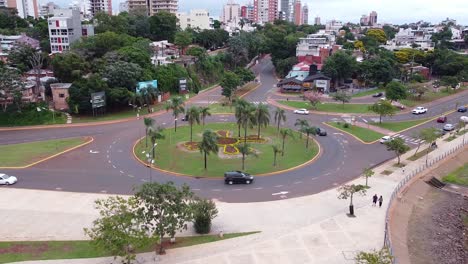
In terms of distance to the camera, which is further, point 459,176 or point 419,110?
point 419,110

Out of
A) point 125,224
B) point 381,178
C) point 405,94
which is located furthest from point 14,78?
point 405,94

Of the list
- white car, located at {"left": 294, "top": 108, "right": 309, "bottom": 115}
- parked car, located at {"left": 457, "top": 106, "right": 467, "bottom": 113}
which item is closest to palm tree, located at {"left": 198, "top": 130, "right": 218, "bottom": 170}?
white car, located at {"left": 294, "top": 108, "right": 309, "bottom": 115}

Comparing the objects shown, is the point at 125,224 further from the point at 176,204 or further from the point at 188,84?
the point at 188,84

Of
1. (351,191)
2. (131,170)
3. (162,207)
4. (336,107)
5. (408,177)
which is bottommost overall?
(408,177)

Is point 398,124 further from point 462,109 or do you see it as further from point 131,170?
point 131,170

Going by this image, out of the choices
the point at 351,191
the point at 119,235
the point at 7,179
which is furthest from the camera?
the point at 7,179

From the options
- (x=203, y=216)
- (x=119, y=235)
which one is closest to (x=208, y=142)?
(x=203, y=216)

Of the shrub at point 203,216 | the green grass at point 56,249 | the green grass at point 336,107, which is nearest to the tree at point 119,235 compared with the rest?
the green grass at point 56,249
